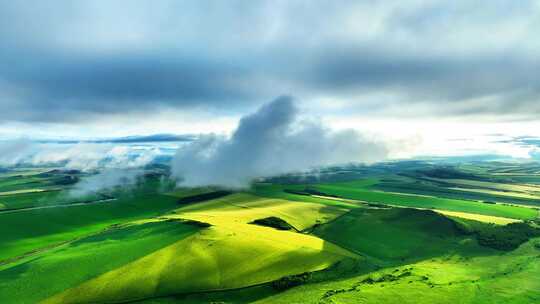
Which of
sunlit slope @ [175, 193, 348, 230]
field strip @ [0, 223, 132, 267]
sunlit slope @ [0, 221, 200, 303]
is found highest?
sunlit slope @ [175, 193, 348, 230]

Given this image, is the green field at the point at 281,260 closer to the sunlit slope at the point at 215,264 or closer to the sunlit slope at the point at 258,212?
the sunlit slope at the point at 215,264

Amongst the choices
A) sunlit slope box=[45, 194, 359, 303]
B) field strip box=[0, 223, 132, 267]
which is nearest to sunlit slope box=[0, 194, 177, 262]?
field strip box=[0, 223, 132, 267]

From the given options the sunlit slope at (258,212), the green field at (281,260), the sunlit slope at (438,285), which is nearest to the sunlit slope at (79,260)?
the green field at (281,260)

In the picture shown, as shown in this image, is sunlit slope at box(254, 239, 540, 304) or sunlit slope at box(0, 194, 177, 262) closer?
sunlit slope at box(254, 239, 540, 304)

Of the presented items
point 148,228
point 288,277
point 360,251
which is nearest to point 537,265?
point 360,251

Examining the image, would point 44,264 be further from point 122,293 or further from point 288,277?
point 288,277

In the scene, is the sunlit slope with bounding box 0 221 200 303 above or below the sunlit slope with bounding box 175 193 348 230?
below

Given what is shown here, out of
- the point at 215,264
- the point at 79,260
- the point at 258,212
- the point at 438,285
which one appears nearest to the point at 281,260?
the point at 215,264

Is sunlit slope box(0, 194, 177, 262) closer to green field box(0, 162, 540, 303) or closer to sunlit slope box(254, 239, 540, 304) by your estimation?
green field box(0, 162, 540, 303)

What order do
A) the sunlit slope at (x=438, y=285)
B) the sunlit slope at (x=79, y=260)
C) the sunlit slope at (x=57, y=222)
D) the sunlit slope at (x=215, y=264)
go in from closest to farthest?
the sunlit slope at (x=438, y=285), the sunlit slope at (x=215, y=264), the sunlit slope at (x=79, y=260), the sunlit slope at (x=57, y=222)
